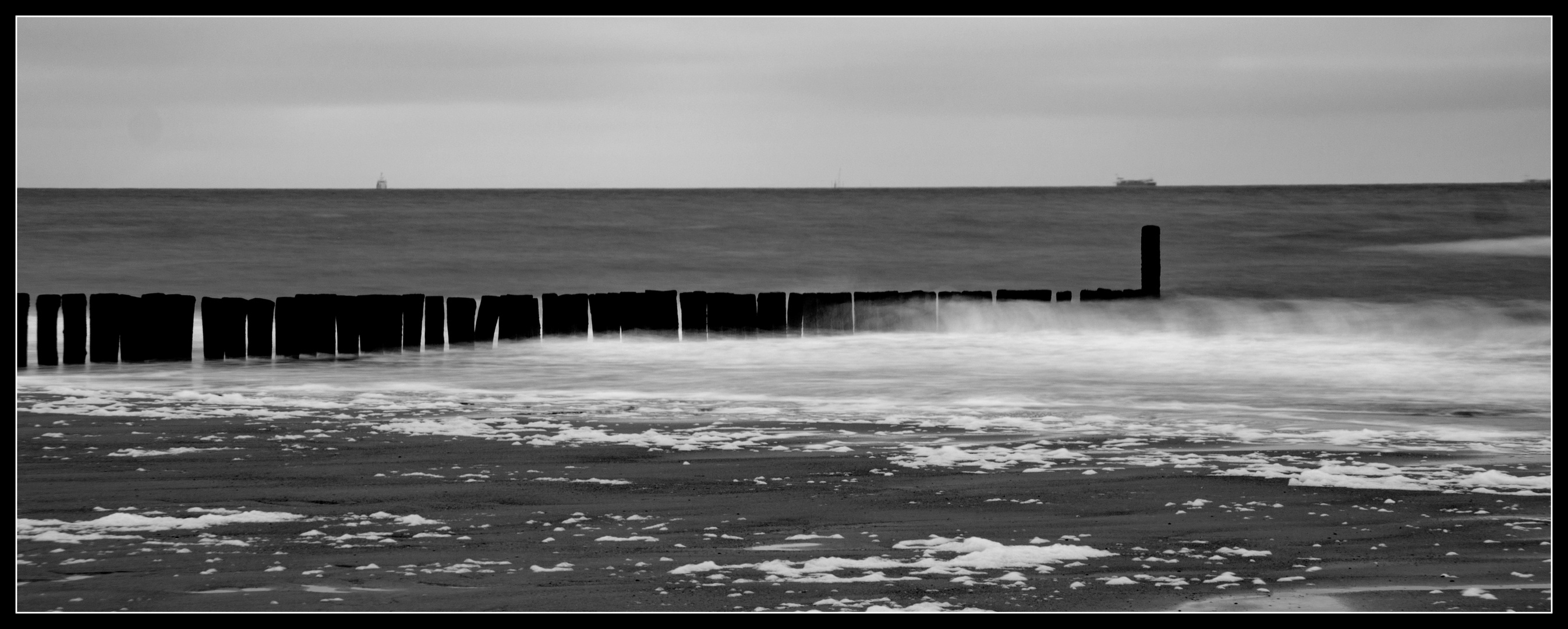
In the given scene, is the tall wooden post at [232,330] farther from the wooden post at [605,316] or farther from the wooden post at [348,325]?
the wooden post at [605,316]

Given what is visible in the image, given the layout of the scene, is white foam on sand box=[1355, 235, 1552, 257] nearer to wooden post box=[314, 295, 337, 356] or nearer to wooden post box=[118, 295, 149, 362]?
wooden post box=[314, 295, 337, 356]

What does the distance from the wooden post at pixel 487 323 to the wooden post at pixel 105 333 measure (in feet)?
9.95

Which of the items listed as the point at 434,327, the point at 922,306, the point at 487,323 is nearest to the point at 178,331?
the point at 434,327

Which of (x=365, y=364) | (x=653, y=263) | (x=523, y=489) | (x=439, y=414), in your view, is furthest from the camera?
(x=653, y=263)

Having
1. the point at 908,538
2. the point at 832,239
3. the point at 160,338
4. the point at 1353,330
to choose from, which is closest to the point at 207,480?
the point at 908,538

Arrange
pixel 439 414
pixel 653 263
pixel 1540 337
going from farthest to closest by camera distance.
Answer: pixel 653 263 < pixel 1540 337 < pixel 439 414

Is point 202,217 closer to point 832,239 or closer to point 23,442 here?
point 832,239

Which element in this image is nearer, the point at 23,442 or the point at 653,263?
the point at 23,442

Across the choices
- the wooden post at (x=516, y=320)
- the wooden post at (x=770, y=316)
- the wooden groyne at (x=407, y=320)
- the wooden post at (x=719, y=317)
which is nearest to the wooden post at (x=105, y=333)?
the wooden groyne at (x=407, y=320)

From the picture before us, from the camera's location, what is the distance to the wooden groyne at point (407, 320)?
1190 cm

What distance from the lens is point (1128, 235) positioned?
4856 centimetres

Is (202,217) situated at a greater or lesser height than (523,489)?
greater

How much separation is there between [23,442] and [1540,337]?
13.9 m

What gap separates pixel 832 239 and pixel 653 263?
990 centimetres
